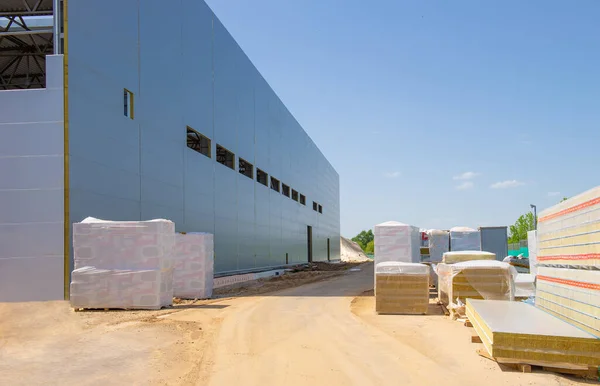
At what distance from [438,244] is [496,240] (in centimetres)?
438

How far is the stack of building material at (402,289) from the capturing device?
12.0 m

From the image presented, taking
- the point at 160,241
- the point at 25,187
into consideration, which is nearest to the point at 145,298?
the point at 160,241

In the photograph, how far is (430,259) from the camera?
27406 mm

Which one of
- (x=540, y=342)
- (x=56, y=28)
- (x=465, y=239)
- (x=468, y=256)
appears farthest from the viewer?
(x=465, y=239)

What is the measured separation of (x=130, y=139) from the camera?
16.4m

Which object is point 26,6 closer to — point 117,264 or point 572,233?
point 117,264

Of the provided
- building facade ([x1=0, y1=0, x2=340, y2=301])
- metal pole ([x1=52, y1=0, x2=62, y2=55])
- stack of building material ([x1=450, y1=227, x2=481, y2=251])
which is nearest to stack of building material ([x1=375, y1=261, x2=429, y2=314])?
building facade ([x1=0, y1=0, x2=340, y2=301])

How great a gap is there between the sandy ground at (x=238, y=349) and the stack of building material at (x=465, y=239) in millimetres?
13462

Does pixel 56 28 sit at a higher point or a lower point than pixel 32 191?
higher

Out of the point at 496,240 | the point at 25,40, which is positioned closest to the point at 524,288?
the point at 496,240

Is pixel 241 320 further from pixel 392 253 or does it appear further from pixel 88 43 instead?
pixel 88 43

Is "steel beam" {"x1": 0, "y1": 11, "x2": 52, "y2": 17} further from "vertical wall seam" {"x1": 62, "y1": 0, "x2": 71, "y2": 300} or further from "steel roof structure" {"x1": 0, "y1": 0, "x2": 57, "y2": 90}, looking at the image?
"vertical wall seam" {"x1": 62, "y1": 0, "x2": 71, "y2": 300}

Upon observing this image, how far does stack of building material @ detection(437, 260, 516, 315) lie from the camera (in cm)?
1130

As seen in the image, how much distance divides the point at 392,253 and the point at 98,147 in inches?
373
